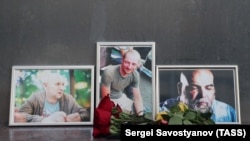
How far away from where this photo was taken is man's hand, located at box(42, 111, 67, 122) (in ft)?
3.73

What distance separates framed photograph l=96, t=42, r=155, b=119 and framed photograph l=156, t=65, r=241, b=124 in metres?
0.05

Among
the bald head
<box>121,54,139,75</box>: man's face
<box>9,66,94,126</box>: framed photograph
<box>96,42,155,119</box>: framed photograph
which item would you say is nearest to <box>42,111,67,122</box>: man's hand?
<box>9,66,94,126</box>: framed photograph

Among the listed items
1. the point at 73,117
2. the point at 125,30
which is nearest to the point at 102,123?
the point at 73,117

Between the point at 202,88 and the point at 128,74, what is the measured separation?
31 cm

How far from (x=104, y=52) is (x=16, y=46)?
374 mm

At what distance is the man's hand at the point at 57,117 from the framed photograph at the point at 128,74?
15cm

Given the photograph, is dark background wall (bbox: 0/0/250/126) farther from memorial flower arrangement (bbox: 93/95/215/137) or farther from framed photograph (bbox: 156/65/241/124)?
memorial flower arrangement (bbox: 93/95/215/137)

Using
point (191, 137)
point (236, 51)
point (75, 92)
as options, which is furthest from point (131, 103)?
point (236, 51)

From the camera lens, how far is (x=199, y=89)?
1.17 m

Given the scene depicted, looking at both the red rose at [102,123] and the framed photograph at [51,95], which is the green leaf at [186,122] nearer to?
the red rose at [102,123]

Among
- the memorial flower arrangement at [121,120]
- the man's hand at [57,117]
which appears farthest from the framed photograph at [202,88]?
the man's hand at [57,117]

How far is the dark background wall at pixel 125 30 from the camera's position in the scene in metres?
1.20

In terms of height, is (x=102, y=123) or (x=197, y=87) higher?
(x=197, y=87)

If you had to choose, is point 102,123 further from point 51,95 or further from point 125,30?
point 125,30
